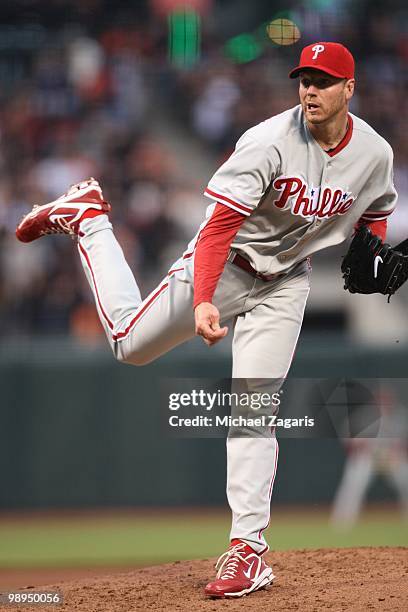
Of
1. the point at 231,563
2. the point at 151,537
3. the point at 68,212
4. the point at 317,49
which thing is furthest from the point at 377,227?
the point at 151,537

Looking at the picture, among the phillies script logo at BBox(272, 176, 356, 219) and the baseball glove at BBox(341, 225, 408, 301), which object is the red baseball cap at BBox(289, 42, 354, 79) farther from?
the baseball glove at BBox(341, 225, 408, 301)

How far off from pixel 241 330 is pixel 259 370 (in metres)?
0.16

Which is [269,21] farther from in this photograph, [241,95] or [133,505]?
[133,505]

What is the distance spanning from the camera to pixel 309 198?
10.2 ft

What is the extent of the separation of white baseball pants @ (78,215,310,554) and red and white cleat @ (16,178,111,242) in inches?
12.3

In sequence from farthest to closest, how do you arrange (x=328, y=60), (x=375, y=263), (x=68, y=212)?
(x=68, y=212)
(x=375, y=263)
(x=328, y=60)

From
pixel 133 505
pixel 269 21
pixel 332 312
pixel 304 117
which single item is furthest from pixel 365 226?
pixel 269 21

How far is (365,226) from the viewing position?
3.39 metres

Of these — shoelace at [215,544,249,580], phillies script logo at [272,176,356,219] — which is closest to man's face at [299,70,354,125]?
phillies script logo at [272,176,356,219]

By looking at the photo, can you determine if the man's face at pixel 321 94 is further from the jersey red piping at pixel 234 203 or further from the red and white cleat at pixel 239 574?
the red and white cleat at pixel 239 574

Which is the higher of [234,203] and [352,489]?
[234,203]

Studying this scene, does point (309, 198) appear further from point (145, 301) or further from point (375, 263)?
point (145, 301)

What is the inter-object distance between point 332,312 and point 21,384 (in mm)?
2396

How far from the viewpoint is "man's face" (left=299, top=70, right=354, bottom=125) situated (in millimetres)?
2947
